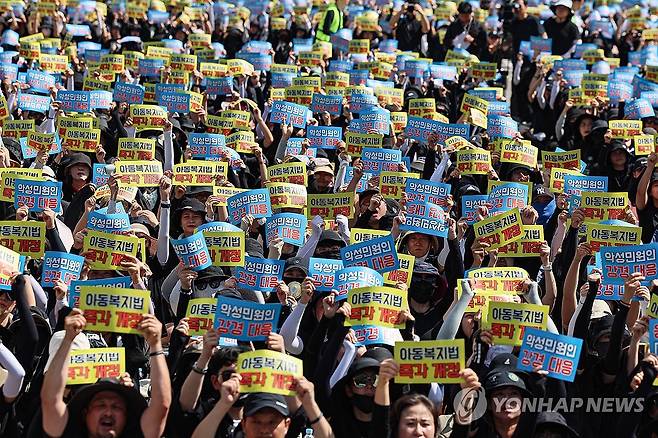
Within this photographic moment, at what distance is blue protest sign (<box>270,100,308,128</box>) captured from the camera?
14375 millimetres

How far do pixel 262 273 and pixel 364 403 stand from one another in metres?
1.92

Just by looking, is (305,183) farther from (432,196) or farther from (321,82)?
(321,82)

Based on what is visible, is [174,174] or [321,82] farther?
[321,82]

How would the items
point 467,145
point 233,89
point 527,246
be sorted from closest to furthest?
point 527,246, point 467,145, point 233,89

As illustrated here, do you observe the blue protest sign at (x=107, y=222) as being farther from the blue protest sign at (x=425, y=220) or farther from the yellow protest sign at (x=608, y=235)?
the yellow protest sign at (x=608, y=235)

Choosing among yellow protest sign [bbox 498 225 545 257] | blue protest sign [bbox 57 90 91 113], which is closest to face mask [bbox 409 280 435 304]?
yellow protest sign [bbox 498 225 545 257]

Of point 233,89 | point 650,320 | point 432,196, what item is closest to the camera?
point 650,320

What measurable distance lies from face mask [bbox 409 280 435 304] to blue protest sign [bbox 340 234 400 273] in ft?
0.74

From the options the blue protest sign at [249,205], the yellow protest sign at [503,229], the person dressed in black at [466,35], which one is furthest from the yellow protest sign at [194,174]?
the person dressed in black at [466,35]

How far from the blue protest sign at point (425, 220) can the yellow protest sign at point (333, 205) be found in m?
0.91

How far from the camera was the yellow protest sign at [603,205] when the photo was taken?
1084 centimetres

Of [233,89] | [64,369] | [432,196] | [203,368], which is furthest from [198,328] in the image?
[233,89]

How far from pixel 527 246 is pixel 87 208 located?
336cm

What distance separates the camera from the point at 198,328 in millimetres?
8023
